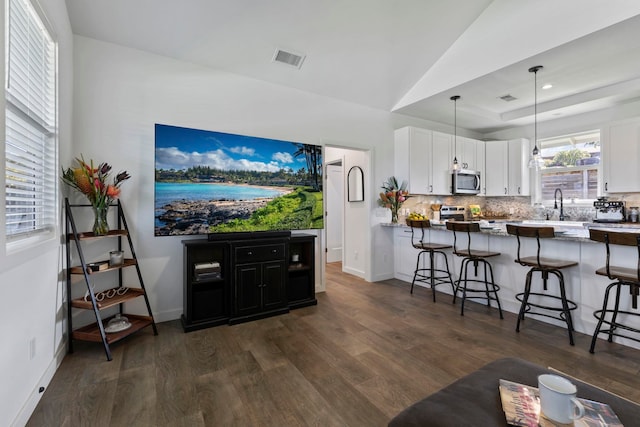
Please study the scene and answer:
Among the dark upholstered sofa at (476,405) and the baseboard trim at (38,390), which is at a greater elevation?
the dark upholstered sofa at (476,405)

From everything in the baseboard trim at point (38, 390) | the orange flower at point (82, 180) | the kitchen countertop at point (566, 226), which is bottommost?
the baseboard trim at point (38, 390)

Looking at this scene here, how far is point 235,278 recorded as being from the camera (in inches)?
122

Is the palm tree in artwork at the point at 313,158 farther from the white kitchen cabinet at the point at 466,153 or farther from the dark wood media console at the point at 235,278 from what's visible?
the white kitchen cabinet at the point at 466,153

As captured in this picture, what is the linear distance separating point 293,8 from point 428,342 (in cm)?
338

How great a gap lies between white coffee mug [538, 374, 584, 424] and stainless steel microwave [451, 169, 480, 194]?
4.61 meters

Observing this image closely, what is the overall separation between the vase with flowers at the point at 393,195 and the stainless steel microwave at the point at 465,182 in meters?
1.11

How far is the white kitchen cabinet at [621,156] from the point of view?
4.31 m

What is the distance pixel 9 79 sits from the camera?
64.7 inches

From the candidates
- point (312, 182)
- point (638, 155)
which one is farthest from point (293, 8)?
point (638, 155)

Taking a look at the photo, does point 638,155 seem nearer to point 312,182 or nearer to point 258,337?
point 312,182

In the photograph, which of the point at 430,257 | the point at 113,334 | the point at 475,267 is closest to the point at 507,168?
the point at 430,257

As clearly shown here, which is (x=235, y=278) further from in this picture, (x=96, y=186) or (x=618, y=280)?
(x=618, y=280)

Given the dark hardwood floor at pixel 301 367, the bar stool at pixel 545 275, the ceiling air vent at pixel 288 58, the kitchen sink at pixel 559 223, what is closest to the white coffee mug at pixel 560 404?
the dark hardwood floor at pixel 301 367

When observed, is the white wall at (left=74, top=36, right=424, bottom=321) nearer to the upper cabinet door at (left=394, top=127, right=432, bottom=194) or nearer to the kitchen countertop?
the upper cabinet door at (left=394, top=127, right=432, bottom=194)
